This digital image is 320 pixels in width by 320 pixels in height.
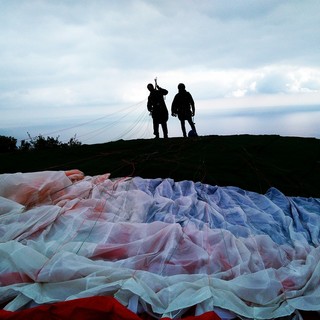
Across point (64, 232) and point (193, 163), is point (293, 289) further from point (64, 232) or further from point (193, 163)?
point (193, 163)

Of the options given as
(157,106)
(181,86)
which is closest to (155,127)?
(157,106)

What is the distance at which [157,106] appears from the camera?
661 centimetres

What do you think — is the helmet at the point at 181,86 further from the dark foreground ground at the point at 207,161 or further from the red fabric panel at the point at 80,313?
the red fabric panel at the point at 80,313

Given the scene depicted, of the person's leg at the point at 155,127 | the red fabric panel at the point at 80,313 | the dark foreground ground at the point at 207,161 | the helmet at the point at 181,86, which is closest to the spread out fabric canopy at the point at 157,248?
the red fabric panel at the point at 80,313

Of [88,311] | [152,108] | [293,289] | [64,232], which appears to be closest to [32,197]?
[64,232]

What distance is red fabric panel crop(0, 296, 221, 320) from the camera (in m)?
1.55

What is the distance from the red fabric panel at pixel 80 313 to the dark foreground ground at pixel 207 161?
230 centimetres

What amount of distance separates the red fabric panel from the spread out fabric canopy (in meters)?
0.03

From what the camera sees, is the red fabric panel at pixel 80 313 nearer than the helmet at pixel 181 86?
Yes

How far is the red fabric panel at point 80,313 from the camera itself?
155cm

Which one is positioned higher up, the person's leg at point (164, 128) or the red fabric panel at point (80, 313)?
the person's leg at point (164, 128)

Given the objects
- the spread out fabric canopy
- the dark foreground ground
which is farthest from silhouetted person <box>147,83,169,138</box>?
the spread out fabric canopy

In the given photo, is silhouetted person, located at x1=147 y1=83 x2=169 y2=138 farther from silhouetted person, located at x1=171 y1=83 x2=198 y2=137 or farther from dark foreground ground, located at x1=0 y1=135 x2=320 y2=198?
dark foreground ground, located at x1=0 y1=135 x2=320 y2=198

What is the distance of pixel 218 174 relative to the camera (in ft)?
12.8
